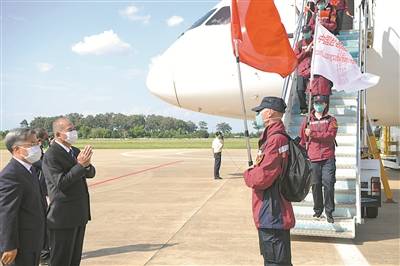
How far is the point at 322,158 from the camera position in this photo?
6875 mm

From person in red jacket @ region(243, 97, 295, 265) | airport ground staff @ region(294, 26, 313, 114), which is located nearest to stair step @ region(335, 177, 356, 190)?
airport ground staff @ region(294, 26, 313, 114)

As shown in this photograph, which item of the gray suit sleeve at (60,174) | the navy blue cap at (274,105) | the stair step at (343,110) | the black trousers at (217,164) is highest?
the navy blue cap at (274,105)

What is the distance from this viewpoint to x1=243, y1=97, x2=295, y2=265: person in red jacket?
3.76 metres

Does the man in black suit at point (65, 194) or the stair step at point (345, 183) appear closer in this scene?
Answer: the man in black suit at point (65, 194)

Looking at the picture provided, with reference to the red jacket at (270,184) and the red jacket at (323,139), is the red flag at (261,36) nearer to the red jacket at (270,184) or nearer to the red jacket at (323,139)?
Answer: the red jacket at (270,184)

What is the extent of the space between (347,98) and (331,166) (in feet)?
9.12

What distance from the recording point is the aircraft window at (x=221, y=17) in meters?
11.7

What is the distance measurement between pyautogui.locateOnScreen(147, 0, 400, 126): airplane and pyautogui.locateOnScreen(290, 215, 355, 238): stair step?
4367 mm

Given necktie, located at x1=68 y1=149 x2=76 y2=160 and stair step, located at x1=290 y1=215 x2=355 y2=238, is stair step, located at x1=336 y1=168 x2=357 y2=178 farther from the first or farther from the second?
necktie, located at x1=68 y1=149 x2=76 y2=160

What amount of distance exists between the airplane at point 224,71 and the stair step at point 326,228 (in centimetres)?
437

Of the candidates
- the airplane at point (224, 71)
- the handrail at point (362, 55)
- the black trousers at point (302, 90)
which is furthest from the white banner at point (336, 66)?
the airplane at point (224, 71)

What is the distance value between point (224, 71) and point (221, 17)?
1.76 metres

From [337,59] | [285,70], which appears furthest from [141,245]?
[337,59]

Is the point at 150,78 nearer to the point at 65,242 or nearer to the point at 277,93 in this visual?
the point at 277,93
